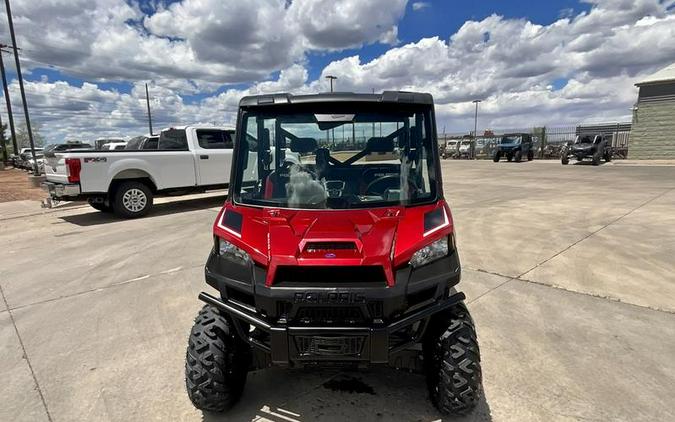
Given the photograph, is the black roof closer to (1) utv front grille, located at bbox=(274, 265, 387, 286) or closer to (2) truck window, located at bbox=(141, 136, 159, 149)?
(1) utv front grille, located at bbox=(274, 265, 387, 286)

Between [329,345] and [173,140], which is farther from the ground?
[173,140]

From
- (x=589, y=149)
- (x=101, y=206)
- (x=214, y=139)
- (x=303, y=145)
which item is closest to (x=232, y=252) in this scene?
(x=303, y=145)

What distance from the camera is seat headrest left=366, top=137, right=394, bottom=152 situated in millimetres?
2689

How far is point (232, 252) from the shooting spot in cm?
237

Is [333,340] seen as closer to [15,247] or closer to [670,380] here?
[670,380]

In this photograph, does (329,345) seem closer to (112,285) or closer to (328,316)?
(328,316)

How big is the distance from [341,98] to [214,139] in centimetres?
898

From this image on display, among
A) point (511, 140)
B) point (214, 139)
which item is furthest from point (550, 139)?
point (214, 139)

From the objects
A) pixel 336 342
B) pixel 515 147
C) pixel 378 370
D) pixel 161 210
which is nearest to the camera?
pixel 336 342

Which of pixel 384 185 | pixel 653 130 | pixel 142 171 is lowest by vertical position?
pixel 142 171

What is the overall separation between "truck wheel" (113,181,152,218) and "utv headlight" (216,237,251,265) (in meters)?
7.90

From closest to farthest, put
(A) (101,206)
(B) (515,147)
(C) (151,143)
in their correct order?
(A) (101,206) < (C) (151,143) < (B) (515,147)

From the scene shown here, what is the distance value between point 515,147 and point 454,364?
2902cm

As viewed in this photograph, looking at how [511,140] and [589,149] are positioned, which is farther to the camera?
[511,140]
